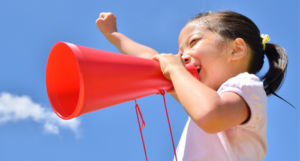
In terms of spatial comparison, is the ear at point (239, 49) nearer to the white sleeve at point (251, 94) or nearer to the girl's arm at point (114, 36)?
the white sleeve at point (251, 94)

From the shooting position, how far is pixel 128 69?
0.88 metres

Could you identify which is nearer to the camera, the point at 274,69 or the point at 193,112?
the point at 193,112

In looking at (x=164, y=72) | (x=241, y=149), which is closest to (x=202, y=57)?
(x=164, y=72)

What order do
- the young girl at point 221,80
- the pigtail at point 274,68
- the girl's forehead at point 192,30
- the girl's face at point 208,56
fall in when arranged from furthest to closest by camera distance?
1. the pigtail at point 274,68
2. the girl's forehead at point 192,30
3. the girl's face at point 208,56
4. the young girl at point 221,80

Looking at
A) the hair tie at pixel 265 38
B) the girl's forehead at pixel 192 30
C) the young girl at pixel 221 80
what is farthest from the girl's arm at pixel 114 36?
the hair tie at pixel 265 38

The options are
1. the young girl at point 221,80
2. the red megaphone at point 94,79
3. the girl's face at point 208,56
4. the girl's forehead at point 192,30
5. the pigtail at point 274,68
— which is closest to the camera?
the red megaphone at point 94,79

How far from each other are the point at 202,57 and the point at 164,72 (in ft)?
0.91

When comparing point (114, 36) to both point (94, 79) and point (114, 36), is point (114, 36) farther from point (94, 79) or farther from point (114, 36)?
point (94, 79)

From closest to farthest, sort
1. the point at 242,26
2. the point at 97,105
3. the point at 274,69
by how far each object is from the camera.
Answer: the point at 97,105
the point at 242,26
the point at 274,69

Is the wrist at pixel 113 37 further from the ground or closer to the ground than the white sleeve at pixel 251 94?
further from the ground

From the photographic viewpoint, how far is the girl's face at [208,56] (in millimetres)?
1212

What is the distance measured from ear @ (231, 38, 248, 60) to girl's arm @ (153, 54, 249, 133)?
39 cm

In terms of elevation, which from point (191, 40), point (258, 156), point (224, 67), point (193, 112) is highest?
point (191, 40)

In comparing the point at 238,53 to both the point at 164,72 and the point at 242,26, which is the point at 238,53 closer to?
the point at 242,26
